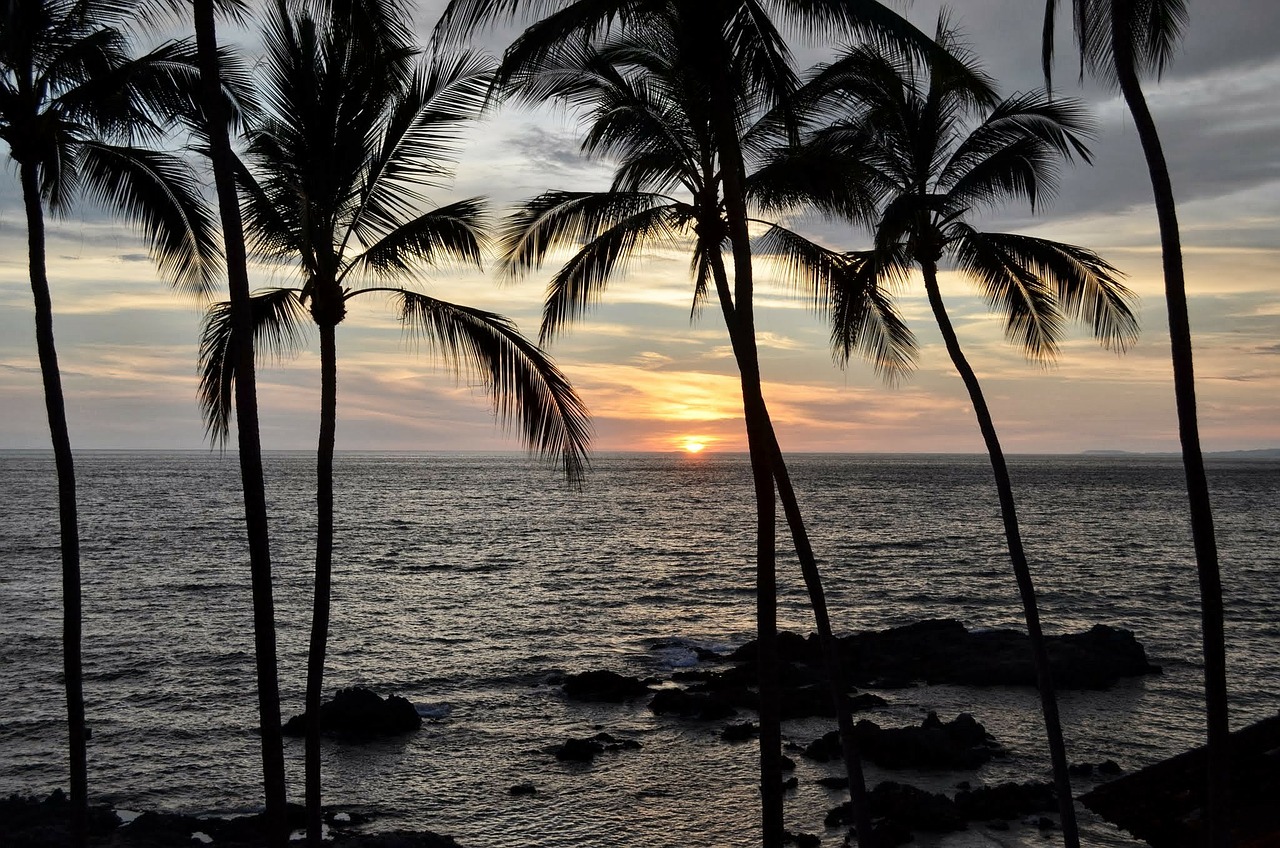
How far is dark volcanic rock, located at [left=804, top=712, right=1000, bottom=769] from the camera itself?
23453 millimetres

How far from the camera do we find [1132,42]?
827 cm

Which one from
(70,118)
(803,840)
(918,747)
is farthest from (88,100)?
(918,747)

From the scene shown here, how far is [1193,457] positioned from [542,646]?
3431 centimetres

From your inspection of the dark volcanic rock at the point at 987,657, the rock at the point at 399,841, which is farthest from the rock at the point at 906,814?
the dark volcanic rock at the point at 987,657

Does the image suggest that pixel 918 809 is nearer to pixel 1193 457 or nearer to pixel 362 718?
pixel 1193 457

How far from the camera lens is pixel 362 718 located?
26906mm

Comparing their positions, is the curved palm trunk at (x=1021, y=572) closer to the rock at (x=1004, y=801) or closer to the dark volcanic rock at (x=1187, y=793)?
the dark volcanic rock at (x=1187, y=793)

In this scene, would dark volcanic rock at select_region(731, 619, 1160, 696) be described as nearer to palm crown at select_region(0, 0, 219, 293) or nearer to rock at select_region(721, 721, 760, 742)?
rock at select_region(721, 721, 760, 742)

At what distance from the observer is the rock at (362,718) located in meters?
26.8

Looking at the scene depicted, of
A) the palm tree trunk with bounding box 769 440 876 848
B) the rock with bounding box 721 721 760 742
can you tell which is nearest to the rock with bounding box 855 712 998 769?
the rock with bounding box 721 721 760 742

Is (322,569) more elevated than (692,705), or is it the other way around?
(322,569)

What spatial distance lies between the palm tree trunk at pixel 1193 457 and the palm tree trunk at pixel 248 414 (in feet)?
24.6

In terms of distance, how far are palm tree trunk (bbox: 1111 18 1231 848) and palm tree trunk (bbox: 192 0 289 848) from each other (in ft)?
24.6

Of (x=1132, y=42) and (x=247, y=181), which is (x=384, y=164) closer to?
(x=247, y=181)
